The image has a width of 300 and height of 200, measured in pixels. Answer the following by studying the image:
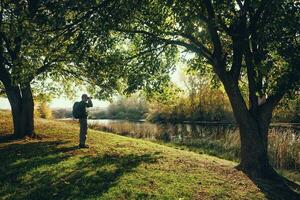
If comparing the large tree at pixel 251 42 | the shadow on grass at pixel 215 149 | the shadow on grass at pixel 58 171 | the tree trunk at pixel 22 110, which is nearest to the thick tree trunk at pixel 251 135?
the large tree at pixel 251 42

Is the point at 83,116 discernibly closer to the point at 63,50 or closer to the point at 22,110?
the point at 63,50

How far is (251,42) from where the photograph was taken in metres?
15.3

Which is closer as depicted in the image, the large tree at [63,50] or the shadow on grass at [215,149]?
the large tree at [63,50]

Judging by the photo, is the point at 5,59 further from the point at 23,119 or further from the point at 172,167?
the point at 172,167

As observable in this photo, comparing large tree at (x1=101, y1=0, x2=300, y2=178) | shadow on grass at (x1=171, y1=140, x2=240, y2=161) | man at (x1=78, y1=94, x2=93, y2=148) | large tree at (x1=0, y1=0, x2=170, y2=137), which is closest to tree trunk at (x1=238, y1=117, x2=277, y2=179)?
large tree at (x1=101, y1=0, x2=300, y2=178)

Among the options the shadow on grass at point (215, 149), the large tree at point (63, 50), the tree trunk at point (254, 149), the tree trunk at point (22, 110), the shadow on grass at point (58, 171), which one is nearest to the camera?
the shadow on grass at point (58, 171)

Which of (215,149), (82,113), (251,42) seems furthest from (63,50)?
(215,149)

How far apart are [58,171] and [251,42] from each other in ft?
29.5

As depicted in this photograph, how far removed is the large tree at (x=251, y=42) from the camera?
12961 mm

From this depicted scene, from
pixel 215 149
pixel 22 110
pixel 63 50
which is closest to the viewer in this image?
pixel 63 50

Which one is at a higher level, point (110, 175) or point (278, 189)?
point (110, 175)

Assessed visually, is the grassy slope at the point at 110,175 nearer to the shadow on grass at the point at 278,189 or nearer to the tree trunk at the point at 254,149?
the shadow on grass at the point at 278,189

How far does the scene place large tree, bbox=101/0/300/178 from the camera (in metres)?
13.0

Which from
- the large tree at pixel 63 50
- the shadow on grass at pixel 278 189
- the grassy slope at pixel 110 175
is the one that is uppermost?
the large tree at pixel 63 50
